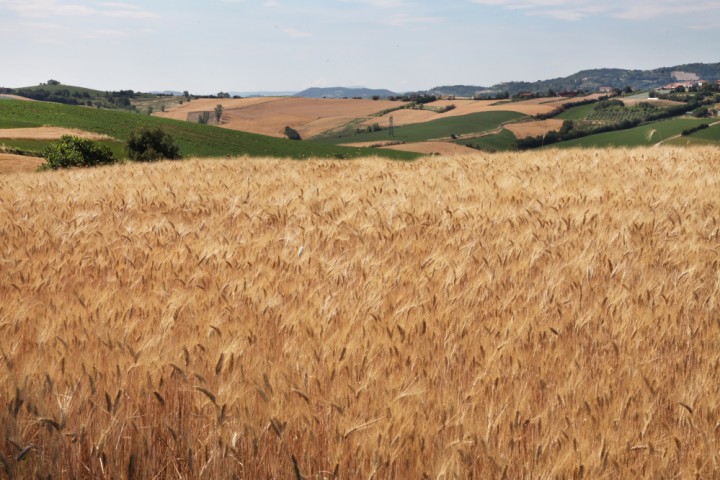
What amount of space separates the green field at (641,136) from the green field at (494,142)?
21.8 ft

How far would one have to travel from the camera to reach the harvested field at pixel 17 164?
1286 inches

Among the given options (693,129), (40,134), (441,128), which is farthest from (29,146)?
(693,129)

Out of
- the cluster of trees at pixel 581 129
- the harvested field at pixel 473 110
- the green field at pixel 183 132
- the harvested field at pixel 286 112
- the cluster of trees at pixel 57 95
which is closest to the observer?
the green field at pixel 183 132

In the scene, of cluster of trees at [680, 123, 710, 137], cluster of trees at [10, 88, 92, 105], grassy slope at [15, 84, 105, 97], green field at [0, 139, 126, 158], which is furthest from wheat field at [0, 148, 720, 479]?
grassy slope at [15, 84, 105, 97]

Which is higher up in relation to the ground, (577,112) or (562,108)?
(562,108)

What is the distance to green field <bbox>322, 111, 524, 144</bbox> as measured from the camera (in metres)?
95.2

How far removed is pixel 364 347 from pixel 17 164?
3709 centimetres

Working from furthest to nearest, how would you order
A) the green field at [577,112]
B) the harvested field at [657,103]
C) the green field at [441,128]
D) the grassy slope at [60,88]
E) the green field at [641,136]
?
the grassy slope at [60,88] → the harvested field at [657,103] → the green field at [577,112] → the green field at [441,128] → the green field at [641,136]

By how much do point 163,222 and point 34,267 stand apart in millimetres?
1578

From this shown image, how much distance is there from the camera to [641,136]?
260ft

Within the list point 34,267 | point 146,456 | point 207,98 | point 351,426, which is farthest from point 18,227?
point 207,98

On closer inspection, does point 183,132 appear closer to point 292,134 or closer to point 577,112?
point 292,134

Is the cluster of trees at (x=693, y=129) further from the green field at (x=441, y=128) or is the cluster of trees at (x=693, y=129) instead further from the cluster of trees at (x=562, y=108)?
the cluster of trees at (x=562, y=108)

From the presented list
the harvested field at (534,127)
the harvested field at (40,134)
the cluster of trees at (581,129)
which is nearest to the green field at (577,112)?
the harvested field at (534,127)
